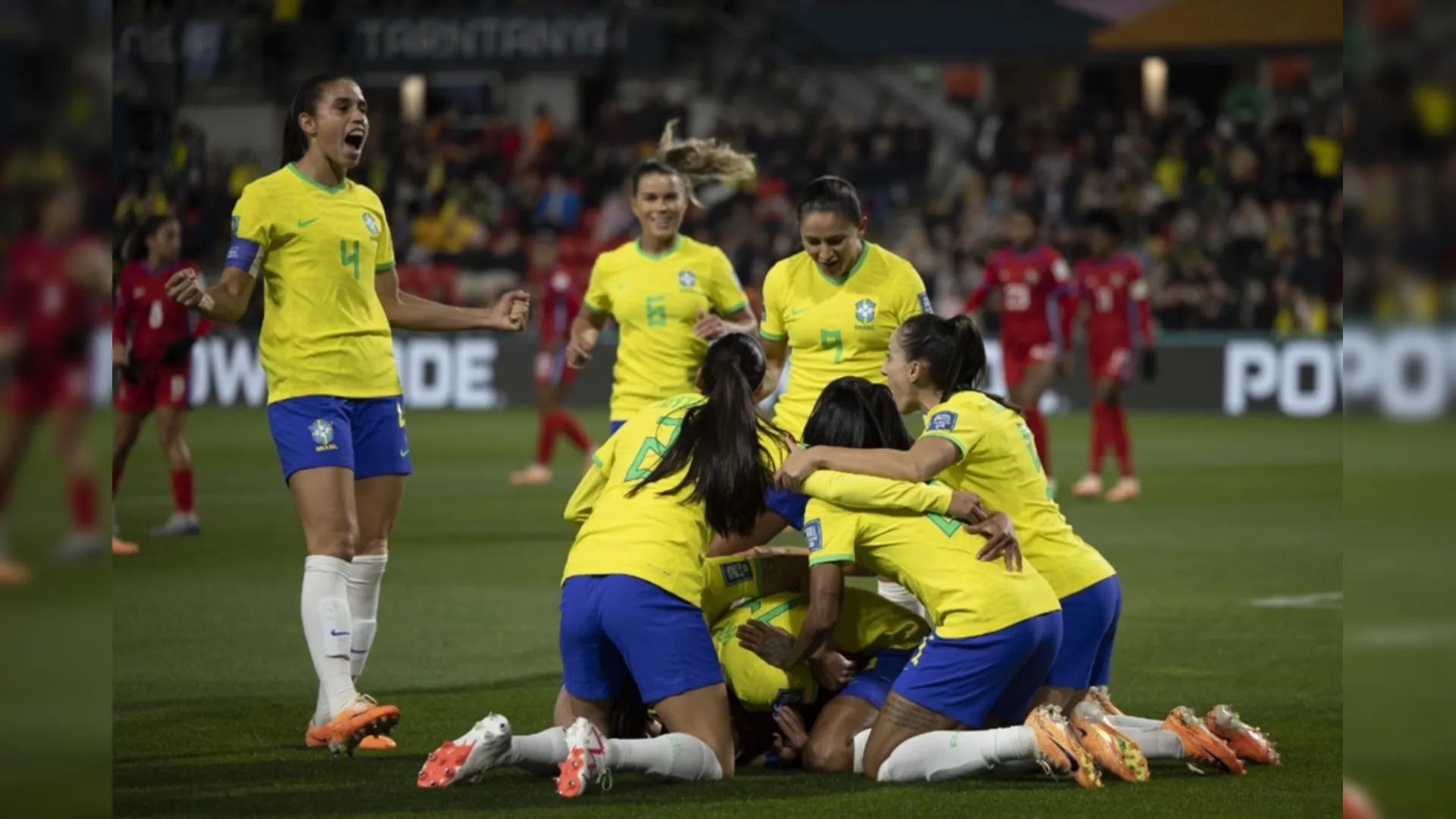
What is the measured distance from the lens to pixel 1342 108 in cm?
125

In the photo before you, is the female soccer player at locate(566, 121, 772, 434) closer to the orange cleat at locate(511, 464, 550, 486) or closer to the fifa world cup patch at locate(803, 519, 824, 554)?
the fifa world cup patch at locate(803, 519, 824, 554)

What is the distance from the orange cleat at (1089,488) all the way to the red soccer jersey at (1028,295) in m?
1.14

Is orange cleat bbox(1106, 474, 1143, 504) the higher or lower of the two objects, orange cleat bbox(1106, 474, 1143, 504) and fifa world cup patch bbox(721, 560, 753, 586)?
the lower

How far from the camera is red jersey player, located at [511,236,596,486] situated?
50.4ft

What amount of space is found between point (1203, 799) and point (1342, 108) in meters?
4.06

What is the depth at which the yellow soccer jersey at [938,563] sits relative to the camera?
16.6ft

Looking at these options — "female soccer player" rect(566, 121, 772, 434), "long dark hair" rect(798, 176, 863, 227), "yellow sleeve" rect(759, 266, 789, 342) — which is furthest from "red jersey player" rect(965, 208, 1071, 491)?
"long dark hair" rect(798, 176, 863, 227)

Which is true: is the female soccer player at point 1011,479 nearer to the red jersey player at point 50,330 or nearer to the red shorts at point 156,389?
the red jersey player at point 50,330

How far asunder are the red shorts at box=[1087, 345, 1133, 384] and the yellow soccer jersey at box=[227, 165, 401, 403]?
9.36 metres

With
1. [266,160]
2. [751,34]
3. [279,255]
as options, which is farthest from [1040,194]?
[279,255]

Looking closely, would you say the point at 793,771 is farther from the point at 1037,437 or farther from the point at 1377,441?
the point at 1037,437

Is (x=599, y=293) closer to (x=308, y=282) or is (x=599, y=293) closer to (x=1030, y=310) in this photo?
(x=308, y=282)

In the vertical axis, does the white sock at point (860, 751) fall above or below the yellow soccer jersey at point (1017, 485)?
below

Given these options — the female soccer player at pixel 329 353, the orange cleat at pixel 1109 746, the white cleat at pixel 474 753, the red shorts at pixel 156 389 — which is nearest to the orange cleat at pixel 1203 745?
the orange cleat at pixel 1109 746
